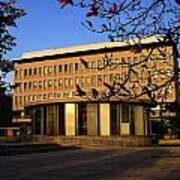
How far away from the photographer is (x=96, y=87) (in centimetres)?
1155

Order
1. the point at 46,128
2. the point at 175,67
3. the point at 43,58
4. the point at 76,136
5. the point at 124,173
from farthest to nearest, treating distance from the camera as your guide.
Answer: the point at 43,58, the point at 46,128, the point at 76,136, the point at 124,173, the point at 175,67

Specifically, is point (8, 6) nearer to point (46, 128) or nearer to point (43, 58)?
point (46, 128)

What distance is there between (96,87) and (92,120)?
47.5 meters

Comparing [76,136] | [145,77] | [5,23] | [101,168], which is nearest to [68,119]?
[76,136]

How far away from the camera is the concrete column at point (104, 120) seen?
58.2m

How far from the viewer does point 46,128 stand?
6222 cm

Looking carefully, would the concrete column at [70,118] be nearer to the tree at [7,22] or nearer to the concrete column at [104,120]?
the concrete column at [104,120]

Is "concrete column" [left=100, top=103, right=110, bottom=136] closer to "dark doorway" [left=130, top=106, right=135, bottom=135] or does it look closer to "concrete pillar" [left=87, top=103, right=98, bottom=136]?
"concrete pillar" [left=87, top=103, right=98, bottom=136]

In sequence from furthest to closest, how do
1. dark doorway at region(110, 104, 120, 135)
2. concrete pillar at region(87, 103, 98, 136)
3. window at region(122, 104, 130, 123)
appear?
window at region(122, 104, 130, 123), concrete pillar at region(87, 103, 98, 136), dark doorway at region(110, 104, 120, 135)

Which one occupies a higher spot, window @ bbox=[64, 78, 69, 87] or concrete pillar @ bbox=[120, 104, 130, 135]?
window @ bbox=[64, 78, 69, 87]

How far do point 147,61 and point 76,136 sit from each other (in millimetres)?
51114

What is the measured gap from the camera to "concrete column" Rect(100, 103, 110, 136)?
58250 millimetres

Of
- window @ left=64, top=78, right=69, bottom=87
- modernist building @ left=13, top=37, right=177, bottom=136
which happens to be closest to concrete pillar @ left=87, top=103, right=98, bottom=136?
modernist building @ left=13, top=37, right=177, bottom=136

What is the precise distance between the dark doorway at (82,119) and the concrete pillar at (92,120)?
1.33ft
